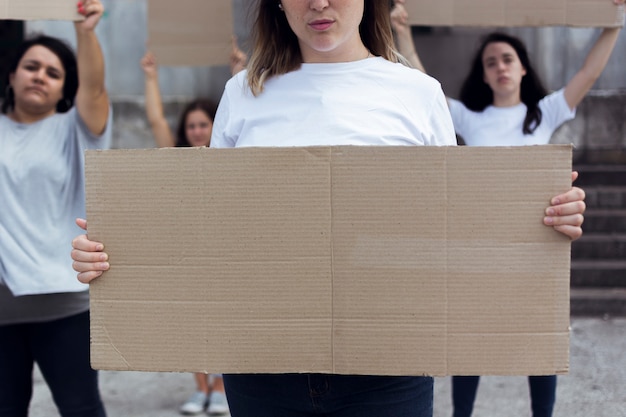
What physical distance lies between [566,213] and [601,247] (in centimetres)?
482

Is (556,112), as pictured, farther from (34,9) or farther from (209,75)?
(209,75)

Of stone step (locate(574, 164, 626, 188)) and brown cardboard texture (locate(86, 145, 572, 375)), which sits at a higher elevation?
brown cardboard texture (locate(86, 145, 572, 375))

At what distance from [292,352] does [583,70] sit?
241cm

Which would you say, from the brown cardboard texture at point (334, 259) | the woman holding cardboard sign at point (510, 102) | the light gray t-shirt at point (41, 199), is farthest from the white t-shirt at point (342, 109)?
the woman holding cardboard sign at point (510, 102)

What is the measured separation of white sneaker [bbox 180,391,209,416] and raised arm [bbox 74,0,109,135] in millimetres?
1822

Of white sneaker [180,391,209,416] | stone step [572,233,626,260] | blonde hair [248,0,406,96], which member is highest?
blonde hair [248,0,406,96]

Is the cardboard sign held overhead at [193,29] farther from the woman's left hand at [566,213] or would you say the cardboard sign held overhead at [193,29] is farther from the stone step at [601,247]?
the stone step at [601,247]

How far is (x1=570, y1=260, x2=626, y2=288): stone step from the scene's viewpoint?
5828mm

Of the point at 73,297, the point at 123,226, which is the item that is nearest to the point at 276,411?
the point at 123,226

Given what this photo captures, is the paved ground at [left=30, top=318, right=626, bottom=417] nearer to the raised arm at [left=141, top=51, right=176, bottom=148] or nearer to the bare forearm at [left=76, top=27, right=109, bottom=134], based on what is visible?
the raised arm at [left=141, top=51, right=176, bottom=148]

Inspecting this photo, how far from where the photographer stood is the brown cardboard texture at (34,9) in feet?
7.96

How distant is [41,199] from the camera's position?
2646 millimetres

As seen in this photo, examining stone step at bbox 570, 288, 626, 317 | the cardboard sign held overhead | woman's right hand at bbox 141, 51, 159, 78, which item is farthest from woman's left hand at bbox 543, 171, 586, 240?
stone step at bbox 570, 288, 626, 317

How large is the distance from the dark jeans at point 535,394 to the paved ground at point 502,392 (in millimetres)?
592
